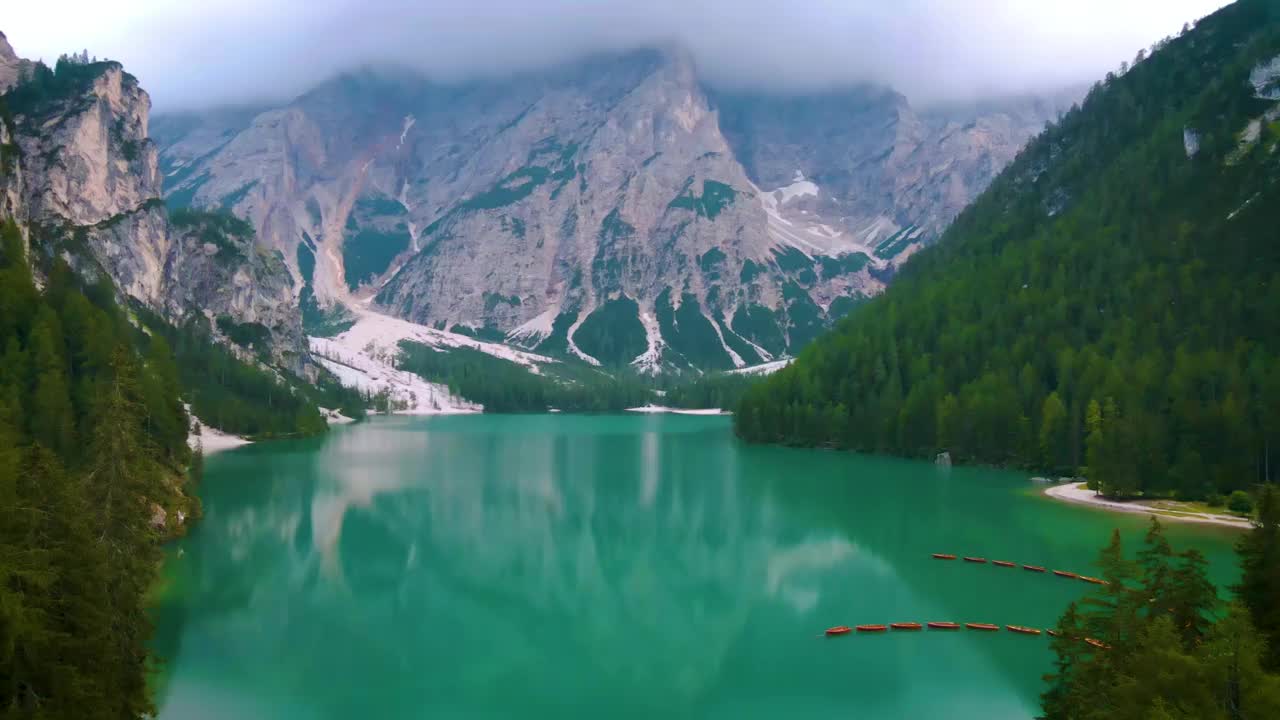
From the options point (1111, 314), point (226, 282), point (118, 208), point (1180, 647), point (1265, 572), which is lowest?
point (1180, 647)

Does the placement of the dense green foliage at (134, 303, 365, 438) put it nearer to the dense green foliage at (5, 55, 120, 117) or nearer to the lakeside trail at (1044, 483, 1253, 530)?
the dense green foliage at (5, 55, 120, 117)

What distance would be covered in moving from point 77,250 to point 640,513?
87.5 m

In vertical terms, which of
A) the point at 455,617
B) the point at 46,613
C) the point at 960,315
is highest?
the point at 960,315

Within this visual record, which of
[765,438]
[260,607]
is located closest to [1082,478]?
[765,438]

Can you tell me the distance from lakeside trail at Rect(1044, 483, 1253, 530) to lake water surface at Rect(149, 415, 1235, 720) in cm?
294

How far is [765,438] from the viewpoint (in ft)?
392

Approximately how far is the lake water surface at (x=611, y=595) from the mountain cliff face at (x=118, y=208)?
71.2 m

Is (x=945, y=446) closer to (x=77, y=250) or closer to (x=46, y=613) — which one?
(x=46, y=613)

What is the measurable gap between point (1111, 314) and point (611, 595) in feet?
241

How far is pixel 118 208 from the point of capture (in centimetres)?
14350

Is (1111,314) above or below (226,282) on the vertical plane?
below

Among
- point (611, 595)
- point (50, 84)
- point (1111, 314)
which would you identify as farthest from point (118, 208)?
point (1111, 314)

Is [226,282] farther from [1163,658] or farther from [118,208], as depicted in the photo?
[1163,658]

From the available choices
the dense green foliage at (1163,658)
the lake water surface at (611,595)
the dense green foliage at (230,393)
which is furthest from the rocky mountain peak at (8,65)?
the dense green foliage at (1163,658)
